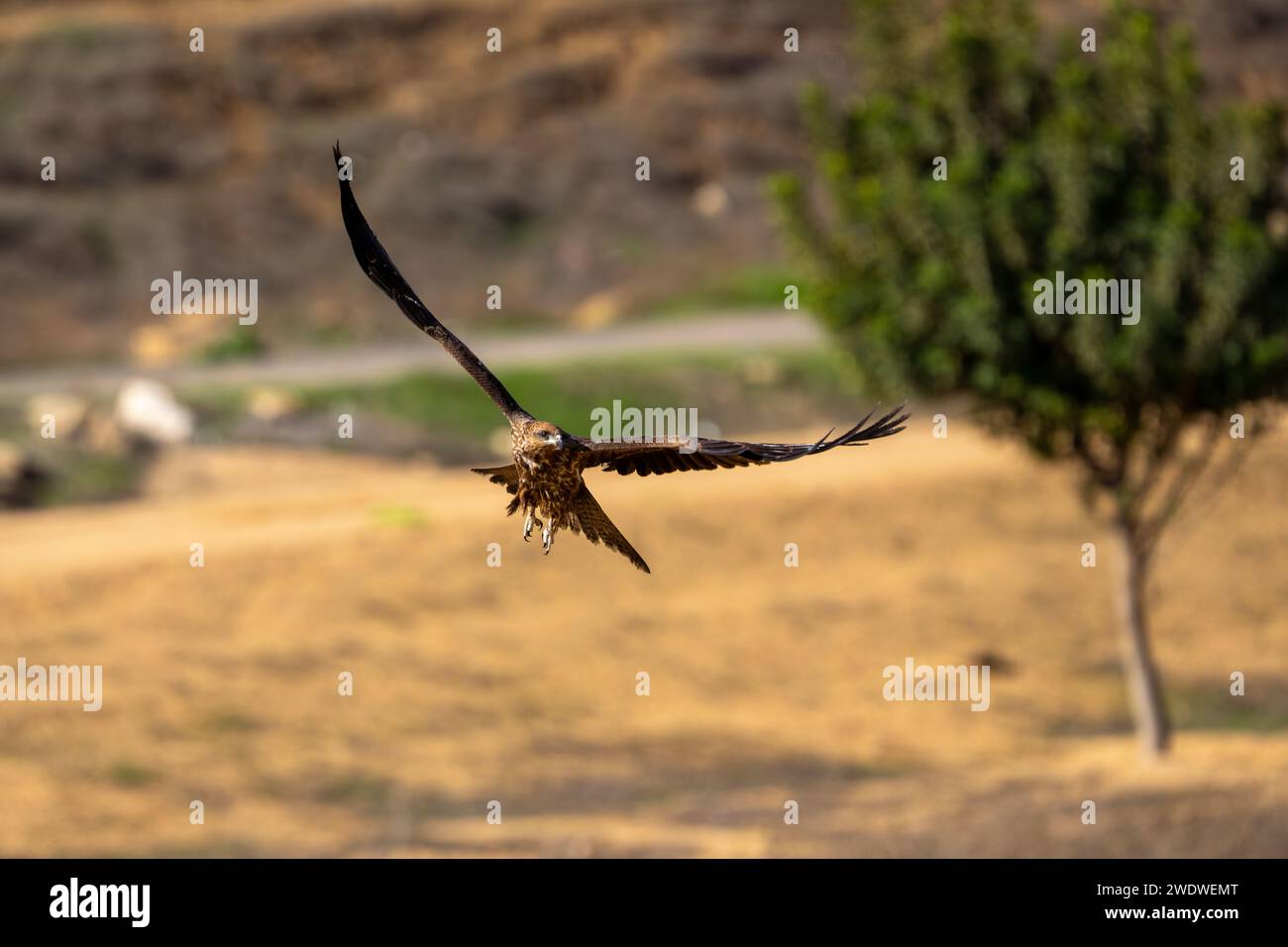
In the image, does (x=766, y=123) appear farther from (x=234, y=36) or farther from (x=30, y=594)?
(x=30, y=594)

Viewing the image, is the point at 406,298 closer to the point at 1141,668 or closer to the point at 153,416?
the point at 1141,668

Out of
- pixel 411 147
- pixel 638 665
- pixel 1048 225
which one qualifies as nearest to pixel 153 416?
pixel 638 665

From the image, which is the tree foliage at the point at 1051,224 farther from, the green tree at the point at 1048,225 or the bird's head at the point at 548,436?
the bird's head at the point at 548,436

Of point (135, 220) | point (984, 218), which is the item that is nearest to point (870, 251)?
Answer: point (984, 218)

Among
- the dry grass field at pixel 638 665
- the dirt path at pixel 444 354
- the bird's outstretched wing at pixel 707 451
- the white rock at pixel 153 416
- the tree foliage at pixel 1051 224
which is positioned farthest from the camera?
the dirt path at pixel 444 354

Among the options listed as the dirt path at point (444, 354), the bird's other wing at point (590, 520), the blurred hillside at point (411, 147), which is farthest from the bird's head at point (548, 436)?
the blurred hillside at point (411, 147)
